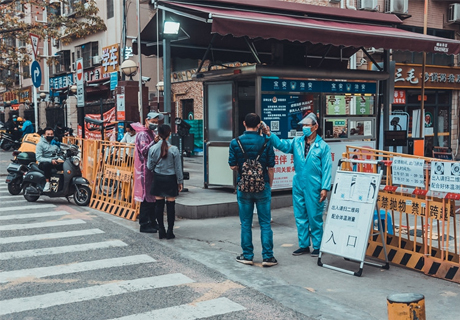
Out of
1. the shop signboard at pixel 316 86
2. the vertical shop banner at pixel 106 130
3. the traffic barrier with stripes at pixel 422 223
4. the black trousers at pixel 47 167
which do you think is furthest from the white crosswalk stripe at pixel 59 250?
the vertical shop banner at pixel 106 130

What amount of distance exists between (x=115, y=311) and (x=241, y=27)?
5.64 metres

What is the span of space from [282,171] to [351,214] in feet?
14.7

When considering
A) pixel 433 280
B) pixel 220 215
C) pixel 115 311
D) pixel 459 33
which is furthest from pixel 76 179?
pixel 459 33

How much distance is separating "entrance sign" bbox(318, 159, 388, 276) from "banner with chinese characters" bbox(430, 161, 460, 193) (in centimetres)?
63

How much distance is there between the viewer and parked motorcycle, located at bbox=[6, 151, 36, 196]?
40.8 feet

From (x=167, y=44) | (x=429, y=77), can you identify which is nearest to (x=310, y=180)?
(x=167, y=44)

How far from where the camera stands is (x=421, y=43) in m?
11.2

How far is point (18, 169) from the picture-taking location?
1242 cm

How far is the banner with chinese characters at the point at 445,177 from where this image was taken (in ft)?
19.0

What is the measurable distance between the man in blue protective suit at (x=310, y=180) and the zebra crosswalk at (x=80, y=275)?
→ 6.52 feet

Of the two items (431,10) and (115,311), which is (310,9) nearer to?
(115,311)

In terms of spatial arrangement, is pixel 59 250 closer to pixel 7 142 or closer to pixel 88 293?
pixel 88 293

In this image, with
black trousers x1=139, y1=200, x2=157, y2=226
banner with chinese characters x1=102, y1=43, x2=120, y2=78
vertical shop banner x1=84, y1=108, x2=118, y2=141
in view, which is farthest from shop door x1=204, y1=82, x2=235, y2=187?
banner with chinese characters x1=102, y1=43, x2=120, y2=78

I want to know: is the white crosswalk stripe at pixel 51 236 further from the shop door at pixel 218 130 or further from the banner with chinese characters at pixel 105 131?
the banner with chinese characters at pixel 105 131
